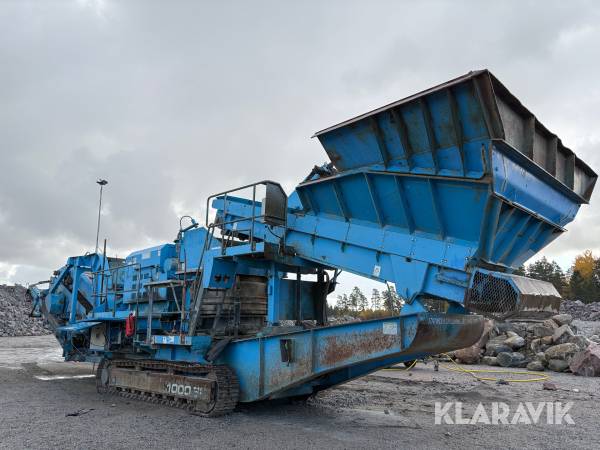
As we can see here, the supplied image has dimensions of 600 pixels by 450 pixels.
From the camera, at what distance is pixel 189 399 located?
24.7 ft

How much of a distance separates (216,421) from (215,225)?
9.94 feet

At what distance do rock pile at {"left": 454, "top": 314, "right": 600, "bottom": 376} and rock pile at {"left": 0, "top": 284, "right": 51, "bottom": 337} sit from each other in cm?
2434

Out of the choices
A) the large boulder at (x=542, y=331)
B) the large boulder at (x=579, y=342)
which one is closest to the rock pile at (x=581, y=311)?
the large boulder at (x=542, y=331)

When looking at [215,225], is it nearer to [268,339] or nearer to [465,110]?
[268,339]

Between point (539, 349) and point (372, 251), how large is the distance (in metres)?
12.4

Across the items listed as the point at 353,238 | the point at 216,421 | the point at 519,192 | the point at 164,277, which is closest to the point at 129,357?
the point at 164,277

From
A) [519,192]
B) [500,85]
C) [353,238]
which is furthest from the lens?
[353,238]

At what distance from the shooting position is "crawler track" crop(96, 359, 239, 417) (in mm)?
7164

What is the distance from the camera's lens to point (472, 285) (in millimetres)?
5672

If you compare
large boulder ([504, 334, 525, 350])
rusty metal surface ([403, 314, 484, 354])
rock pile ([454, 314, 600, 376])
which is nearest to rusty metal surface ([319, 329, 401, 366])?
rusty metal surface ([403, 314, 484, 354])

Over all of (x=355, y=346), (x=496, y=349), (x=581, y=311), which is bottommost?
(x=496, y=349)

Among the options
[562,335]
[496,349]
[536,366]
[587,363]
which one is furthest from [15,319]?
[587,363]

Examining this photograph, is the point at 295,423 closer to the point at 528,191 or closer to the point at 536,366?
the point at 528,191

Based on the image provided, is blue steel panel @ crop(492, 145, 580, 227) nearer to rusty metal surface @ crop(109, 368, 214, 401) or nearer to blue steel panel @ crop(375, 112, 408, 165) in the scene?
blue steel panel @ crop(375, 112, 408, 165)
